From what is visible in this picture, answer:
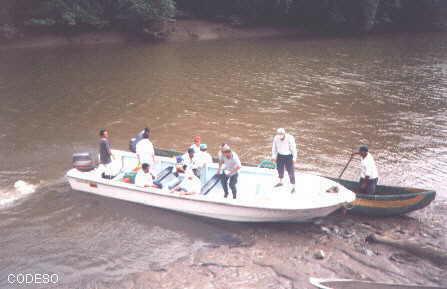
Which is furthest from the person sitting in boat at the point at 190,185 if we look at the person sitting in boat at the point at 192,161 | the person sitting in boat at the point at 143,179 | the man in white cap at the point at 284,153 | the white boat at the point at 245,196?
the man in white cap at the point at 284,153

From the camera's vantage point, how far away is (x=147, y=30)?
3588 centimetres

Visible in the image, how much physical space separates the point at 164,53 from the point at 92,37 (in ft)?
26.8

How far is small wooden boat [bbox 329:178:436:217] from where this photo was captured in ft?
31.6

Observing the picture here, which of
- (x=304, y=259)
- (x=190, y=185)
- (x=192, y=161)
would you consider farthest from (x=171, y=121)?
(x=304, y=259)

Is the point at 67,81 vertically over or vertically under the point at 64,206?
over

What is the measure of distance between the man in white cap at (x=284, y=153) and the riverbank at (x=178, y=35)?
28.9 meters

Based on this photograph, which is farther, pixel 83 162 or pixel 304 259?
pixel 83 162

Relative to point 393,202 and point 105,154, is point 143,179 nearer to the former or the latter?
point 105,154

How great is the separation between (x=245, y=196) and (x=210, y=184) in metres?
1.02

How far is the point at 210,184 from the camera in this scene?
10.7m

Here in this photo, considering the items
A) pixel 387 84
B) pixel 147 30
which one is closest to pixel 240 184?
pixel 387 84

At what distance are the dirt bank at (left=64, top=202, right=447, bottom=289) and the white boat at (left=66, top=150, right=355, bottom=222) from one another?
21.9 inches

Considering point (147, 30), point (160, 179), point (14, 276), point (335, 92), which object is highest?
point (147, 30)

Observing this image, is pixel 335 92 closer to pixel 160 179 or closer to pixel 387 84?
pixel 387 84
